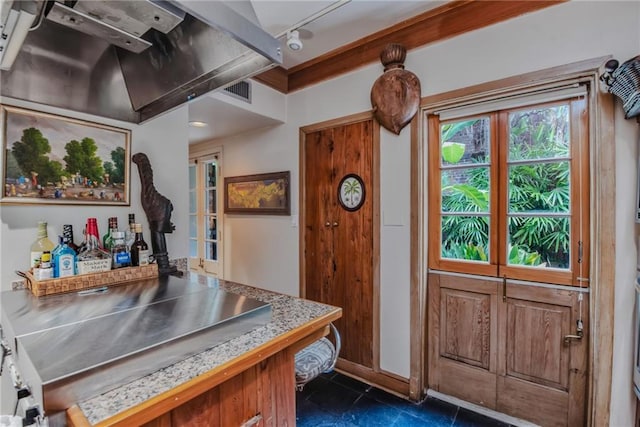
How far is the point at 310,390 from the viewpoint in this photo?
2.21 m

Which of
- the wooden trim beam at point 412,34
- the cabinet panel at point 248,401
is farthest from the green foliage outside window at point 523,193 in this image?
the cabinet panel at point 248,401

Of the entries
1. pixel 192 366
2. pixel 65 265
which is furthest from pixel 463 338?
pixel 65 265

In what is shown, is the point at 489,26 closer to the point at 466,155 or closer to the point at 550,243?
the point at 466,155

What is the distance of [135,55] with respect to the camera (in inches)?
53.2

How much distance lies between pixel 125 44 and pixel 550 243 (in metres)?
2.30

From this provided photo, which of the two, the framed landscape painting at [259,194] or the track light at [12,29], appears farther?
the framed landscape painting at [259,194]

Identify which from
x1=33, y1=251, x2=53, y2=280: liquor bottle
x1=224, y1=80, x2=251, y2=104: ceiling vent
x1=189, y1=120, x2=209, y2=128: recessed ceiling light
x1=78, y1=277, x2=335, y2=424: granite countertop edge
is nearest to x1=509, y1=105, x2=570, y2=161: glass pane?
x1=78, y1=277, x2=335, y2=424: granite countertop edge

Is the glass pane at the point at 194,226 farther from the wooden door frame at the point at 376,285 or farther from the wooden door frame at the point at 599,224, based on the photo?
the wooden door frame at the point at 599,224

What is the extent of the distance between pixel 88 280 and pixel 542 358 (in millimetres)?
2369

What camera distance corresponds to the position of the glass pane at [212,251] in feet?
11.9

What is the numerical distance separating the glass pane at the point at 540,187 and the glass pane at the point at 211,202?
121 inches

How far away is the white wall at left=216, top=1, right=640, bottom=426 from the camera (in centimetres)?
148


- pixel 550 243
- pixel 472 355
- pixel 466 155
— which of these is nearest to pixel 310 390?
pixel 472 355

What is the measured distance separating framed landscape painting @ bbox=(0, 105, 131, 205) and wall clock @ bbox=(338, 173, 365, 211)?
1.48 m
